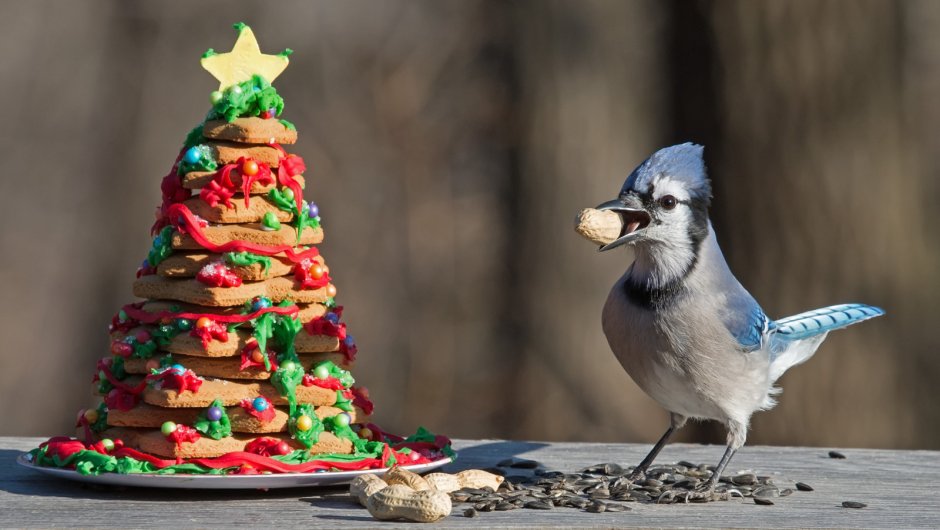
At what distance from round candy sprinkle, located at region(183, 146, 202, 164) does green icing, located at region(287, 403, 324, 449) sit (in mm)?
567

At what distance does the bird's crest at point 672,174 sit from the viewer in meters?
3.05

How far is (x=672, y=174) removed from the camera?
3.06 m

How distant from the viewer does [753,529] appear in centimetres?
256

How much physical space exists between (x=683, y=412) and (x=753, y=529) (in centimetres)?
66

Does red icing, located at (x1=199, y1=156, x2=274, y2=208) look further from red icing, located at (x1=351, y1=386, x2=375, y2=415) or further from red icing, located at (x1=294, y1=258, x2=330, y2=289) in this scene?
red icing, located at (x1=351, y1=386, x2=375, y2=415)

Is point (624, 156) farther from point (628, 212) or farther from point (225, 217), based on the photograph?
point (225, 217)

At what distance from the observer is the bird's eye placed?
307cm

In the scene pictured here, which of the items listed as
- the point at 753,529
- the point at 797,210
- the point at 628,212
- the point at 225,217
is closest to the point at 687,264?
the point at 628,212

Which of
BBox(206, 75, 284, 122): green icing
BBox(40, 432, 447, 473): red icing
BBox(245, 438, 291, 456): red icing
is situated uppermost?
BBox(206, 75, 284, 122): green icing

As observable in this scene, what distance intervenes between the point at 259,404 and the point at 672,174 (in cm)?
105

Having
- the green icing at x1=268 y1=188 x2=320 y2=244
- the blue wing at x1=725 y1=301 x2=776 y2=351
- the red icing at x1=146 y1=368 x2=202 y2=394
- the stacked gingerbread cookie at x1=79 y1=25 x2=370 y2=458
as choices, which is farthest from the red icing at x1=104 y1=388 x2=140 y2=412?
the blue wing at x1=725 y1=301 x2=776 y2=351

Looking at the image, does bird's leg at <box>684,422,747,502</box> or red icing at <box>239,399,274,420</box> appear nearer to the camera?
red icing at <box>239,399,274,420</box>

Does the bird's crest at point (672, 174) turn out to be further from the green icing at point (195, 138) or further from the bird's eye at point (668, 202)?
the green icing at point (195, 138)

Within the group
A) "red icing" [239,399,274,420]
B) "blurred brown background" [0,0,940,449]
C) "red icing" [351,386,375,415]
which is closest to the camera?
"red icing" [239,399,274,420]
